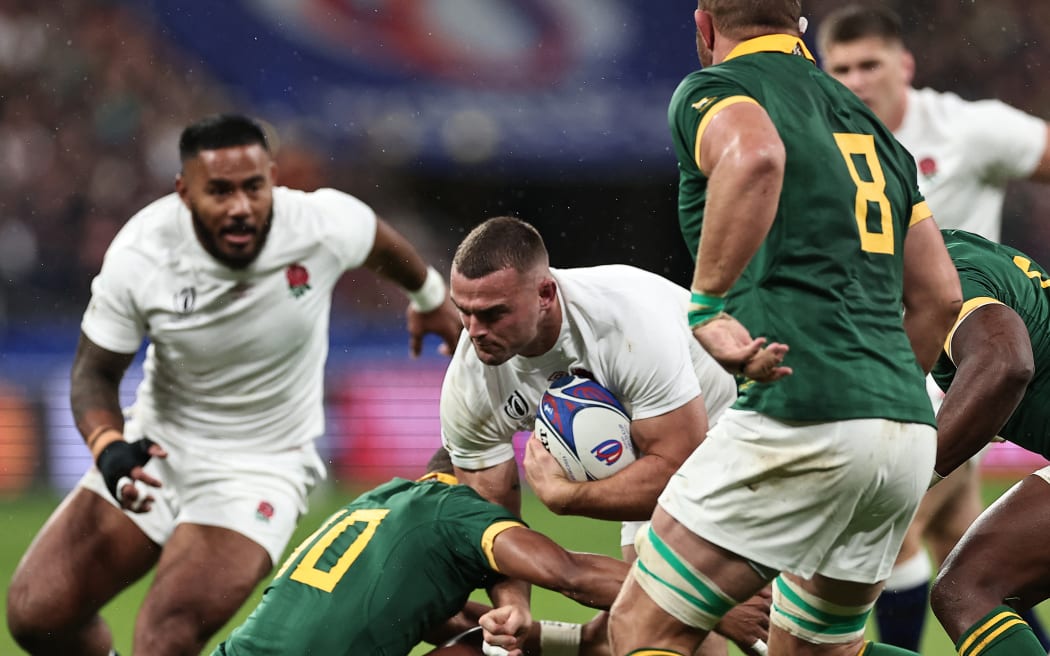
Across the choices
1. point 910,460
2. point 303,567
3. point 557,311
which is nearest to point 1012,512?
point 910,460

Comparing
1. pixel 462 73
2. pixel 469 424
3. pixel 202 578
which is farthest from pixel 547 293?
pixel 462 73

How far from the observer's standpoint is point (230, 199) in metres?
6.07

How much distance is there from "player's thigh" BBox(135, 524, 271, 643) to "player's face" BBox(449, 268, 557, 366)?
6.03ft

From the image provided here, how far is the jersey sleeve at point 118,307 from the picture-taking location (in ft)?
19.6

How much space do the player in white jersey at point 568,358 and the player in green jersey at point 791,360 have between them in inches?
29.2

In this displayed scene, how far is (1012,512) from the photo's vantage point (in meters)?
4.34

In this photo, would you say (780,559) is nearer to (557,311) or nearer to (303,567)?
(557,311)

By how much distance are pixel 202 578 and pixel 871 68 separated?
3533 mm

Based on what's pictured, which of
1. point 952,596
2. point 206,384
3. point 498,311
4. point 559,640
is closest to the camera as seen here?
point 952,596

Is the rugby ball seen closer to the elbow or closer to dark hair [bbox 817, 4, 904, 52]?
the elbow

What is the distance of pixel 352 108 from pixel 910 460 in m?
8.96

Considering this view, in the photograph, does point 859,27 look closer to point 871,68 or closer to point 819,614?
point 871,68

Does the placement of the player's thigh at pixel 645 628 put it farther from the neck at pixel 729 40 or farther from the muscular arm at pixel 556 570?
the neck at pixel 729 40

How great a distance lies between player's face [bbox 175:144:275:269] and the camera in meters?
6.05
